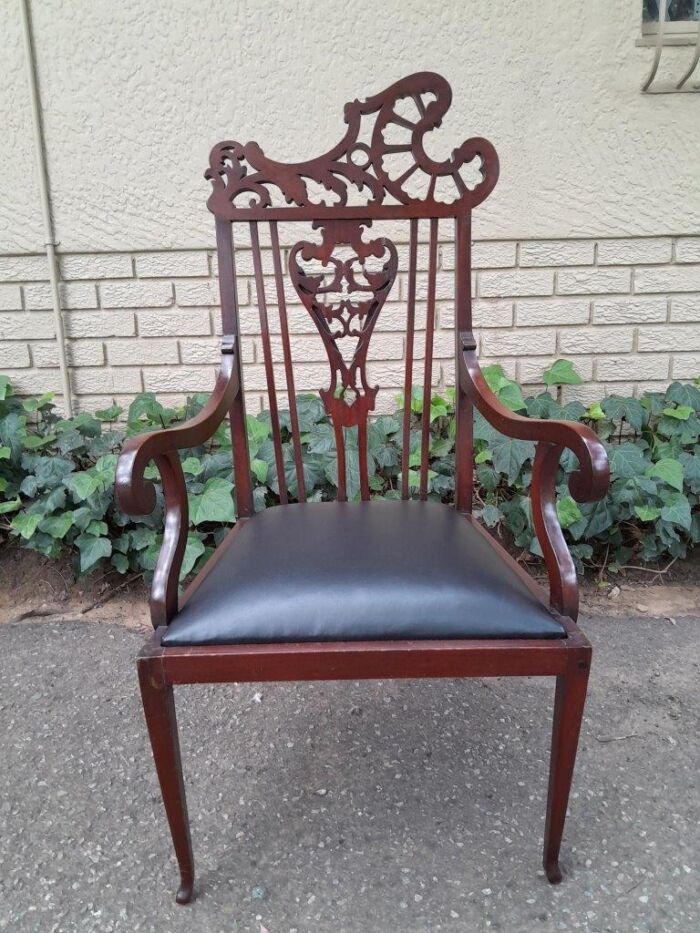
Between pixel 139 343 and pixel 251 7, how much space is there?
3.98 ft

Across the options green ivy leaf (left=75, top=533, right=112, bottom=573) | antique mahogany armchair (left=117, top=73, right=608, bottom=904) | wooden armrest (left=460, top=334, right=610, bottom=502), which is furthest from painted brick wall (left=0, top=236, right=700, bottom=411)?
wooden armrest (left=460, top=334, right=610, bottom=502)

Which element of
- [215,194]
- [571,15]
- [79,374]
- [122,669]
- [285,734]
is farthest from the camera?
[79,374]

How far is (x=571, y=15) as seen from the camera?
80.5 inches

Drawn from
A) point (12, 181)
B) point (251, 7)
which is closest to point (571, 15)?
point (251, 7)

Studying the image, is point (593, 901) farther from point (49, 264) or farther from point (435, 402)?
point (49, 264)

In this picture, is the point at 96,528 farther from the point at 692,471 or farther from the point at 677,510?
the point at 692,471

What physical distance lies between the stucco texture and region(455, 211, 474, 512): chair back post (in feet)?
3.16

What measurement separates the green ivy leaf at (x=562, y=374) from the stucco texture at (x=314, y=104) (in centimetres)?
48

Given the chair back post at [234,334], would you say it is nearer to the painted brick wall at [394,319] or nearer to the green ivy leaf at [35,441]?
the painted brick wall at [394,319]

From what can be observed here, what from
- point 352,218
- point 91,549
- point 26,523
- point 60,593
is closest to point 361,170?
point 352,218

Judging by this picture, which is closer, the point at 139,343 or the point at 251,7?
the point at 251,7

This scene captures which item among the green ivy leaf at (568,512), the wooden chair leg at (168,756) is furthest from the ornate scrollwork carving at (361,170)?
the green ivy leaf at (568,512)

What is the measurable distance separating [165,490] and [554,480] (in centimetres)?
62

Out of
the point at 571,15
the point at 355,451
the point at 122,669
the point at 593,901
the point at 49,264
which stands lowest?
the point at 122,669
